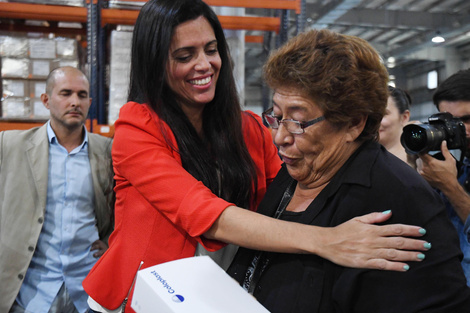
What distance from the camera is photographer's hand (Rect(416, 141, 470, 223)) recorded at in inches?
76.1

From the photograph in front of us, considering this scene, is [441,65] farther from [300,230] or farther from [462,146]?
[300,230]

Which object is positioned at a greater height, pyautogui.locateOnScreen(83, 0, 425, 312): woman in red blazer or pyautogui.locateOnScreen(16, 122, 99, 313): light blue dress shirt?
pyautogui.locateOnScreen(83, 0, 425, 312): woman in red blazer

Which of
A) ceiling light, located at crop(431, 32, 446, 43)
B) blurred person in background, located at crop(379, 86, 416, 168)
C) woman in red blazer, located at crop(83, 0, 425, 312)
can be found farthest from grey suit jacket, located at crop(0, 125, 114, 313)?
ceiling light, located at crop(431, 32, 446, 43)

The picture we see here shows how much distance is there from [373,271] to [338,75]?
1.59 ft

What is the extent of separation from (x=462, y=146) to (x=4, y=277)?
254 cm

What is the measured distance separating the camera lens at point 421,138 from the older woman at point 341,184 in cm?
71

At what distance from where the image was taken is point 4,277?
2734mm

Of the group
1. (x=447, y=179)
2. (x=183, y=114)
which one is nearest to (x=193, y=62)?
(x=183, y=114)

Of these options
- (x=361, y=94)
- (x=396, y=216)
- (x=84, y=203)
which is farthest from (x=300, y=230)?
(x=84, y=203)

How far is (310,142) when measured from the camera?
1.28 meters

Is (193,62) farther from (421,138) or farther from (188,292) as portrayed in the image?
(421,138)

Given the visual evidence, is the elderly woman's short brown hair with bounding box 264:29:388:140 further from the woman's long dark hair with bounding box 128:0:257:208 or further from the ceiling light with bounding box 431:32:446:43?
the ceiling light with bounding box 431:32:446:43

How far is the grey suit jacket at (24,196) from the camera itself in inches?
108

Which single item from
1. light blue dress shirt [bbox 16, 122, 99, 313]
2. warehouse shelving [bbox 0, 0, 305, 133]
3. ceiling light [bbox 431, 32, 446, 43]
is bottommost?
light blue dress shirt [bbox 16, 122, 99, 313]
